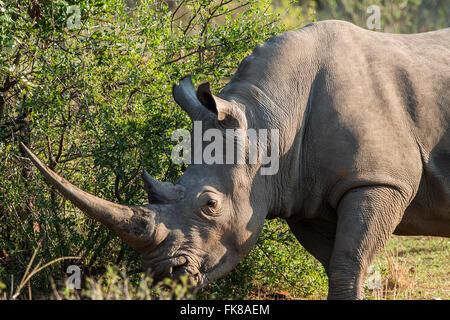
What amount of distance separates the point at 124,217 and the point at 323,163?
168cm

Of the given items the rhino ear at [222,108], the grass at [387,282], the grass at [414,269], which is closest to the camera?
the rhino ear at [222,108]

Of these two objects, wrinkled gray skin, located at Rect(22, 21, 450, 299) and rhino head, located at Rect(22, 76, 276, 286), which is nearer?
rhino head, located at Rect(22, 76, 276, 286)

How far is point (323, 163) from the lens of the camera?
6.04 metres

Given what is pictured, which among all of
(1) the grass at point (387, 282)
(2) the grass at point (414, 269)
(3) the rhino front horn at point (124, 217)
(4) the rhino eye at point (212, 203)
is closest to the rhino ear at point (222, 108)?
(4) the rhino eye at point (212, 203)

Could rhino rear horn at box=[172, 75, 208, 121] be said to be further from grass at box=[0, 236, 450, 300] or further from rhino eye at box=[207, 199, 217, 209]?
grass at box=[0, 236, 450, 300]

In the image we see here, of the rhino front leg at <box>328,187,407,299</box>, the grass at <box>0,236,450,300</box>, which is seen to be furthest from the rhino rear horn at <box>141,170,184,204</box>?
the rhino front leg at <box>328,187,407,299</box>

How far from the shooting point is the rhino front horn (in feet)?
17.8

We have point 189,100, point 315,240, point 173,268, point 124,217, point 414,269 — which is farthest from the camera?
point 414,269

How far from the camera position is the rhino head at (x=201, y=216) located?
567cm

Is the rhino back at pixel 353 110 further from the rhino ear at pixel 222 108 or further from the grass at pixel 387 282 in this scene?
the grass at pixel 387 282

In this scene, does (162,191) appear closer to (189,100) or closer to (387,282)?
(189,100)

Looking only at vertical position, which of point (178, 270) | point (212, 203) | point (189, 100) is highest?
point (189, 100)

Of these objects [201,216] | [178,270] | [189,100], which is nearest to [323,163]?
[201,216]

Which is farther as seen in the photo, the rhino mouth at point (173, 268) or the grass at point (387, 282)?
the grass at point (387, 282)
